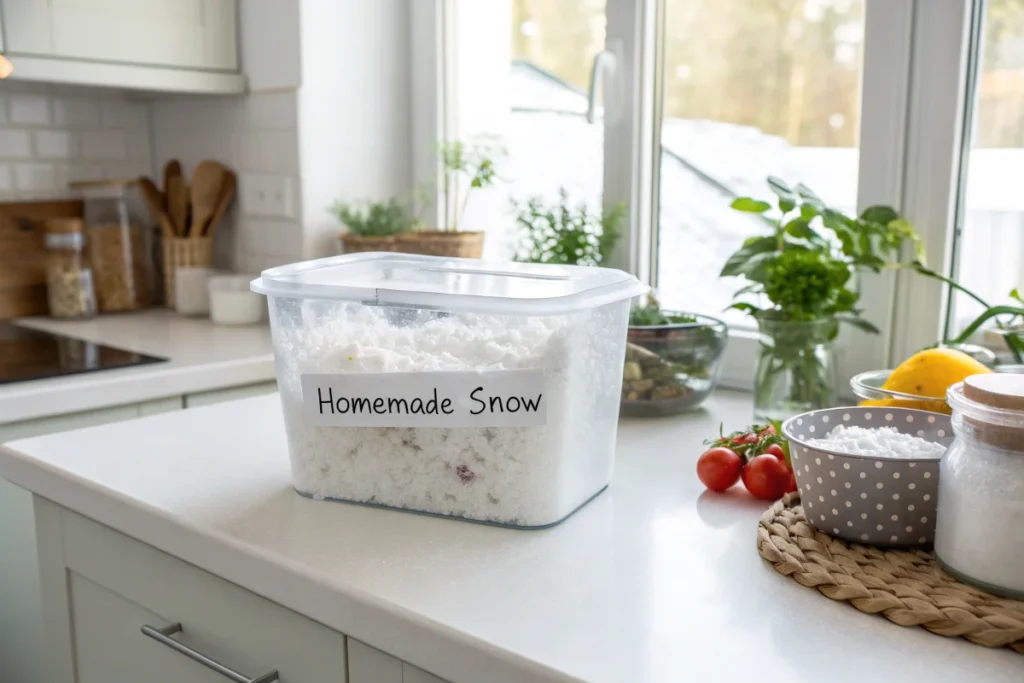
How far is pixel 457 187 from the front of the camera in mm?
2096

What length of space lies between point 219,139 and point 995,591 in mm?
1940

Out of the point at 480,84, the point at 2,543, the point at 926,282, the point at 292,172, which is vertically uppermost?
the point at 480,84

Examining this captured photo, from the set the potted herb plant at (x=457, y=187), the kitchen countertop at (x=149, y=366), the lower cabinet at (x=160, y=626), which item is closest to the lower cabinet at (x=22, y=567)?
the kitchen countertop at (x=149, y=366)

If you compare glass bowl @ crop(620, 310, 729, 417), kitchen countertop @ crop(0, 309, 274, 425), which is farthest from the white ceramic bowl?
glass bowl @ crop(620, 310, 729, 417)

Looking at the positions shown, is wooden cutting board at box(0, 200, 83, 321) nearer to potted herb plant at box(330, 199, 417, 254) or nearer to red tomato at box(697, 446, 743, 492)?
potted herb plant at box(330, 199, 417, 254)

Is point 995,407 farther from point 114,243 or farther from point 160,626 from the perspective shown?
point 114,243

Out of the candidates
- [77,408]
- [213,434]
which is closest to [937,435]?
[213,434]

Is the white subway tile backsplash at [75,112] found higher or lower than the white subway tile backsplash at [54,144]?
higher

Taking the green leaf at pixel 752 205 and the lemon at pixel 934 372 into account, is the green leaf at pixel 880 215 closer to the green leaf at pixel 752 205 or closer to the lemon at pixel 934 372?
the green leaf at pixel 752 205

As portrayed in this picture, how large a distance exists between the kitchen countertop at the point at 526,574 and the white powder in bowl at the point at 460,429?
27 millimetres

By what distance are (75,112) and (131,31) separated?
40 centimetres

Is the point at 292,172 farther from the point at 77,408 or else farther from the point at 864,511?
the point at 864,511

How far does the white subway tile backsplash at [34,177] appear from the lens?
216 cm

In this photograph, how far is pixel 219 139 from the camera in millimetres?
2240
